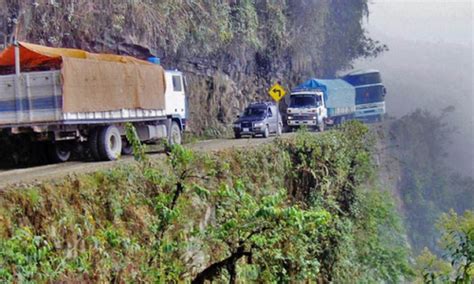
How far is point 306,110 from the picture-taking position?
92.7ft

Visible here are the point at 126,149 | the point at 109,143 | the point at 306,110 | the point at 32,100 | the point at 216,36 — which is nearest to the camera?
the point at 32,100

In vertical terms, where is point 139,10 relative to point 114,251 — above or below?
above

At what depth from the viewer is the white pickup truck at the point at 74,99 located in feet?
37.3

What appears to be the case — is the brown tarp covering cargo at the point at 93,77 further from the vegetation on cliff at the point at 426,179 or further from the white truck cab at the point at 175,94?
the vegetation on cliff at the point at 426,179

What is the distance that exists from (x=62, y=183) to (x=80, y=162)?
14.4ft

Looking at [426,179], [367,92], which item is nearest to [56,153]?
[367,92]

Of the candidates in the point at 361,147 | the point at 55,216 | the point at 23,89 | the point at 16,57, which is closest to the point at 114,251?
the point at 55,216

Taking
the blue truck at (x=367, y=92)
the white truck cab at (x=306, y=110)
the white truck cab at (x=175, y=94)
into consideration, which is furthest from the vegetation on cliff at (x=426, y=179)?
the white truck cab at (x=175, y=94)

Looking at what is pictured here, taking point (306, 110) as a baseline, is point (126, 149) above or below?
below

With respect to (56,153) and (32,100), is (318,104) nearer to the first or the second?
(56,153)

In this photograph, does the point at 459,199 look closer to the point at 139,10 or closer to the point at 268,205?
the point at 139,10

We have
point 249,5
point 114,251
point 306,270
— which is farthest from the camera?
point 249,5

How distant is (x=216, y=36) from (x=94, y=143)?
11657mm

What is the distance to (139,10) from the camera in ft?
61.1
